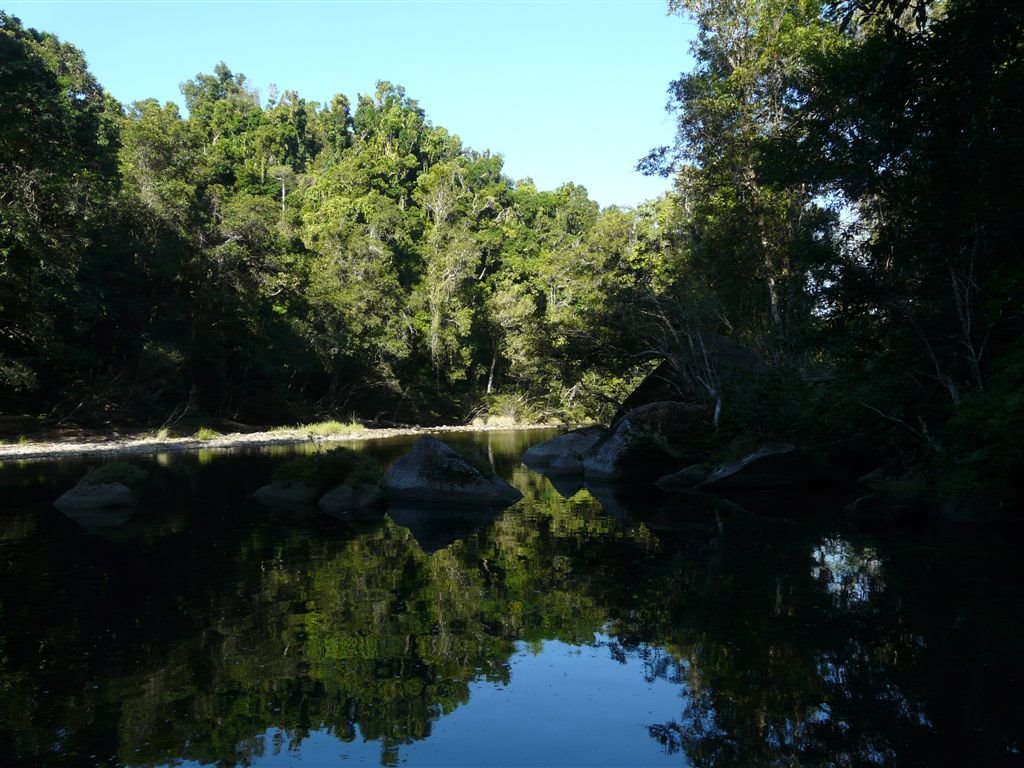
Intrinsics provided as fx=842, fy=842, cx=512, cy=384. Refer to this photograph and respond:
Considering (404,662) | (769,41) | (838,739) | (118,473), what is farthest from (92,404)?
(838,739)

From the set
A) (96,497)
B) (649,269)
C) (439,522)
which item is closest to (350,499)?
(439,522)

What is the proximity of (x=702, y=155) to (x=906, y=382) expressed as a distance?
46.4ft

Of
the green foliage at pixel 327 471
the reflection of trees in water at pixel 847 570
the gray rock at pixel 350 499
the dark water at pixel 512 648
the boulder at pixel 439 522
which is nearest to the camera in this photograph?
the dark water at pixel 512 648

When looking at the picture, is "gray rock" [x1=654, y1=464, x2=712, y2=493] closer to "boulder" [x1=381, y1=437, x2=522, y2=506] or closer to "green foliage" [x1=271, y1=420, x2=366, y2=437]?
"boulder" [x1=381, y1=437, x2=522, y2=506]

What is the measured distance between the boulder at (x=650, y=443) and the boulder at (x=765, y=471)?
8.44 ft

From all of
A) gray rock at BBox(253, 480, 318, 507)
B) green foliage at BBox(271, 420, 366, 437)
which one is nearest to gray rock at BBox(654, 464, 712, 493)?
gray rock at BBox(253, 480, 318, 507)

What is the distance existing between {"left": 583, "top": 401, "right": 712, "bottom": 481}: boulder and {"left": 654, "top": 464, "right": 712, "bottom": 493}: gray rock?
4.17 feet

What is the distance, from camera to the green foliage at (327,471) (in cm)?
1780

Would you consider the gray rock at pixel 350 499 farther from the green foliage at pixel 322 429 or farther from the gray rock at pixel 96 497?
the green foliage at pixel 322 429

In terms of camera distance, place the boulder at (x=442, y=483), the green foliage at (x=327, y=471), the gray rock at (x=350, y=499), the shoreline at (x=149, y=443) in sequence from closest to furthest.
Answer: the gray rock at (x=350, y=499) < the boulder at (x=442, y=483) < the green foliage at (x=327, y=471) < the shoreline at (x=149, y=443)

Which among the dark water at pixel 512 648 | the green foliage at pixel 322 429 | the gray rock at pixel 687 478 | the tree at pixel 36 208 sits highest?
the tree at pixel 36 208

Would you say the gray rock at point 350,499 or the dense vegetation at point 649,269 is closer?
the dense vegetation at point 649,269

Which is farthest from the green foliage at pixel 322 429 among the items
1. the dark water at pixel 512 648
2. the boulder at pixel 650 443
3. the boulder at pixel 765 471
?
the dark water at pixel 512 648

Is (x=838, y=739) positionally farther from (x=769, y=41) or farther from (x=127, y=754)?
(x=769, y=41)
